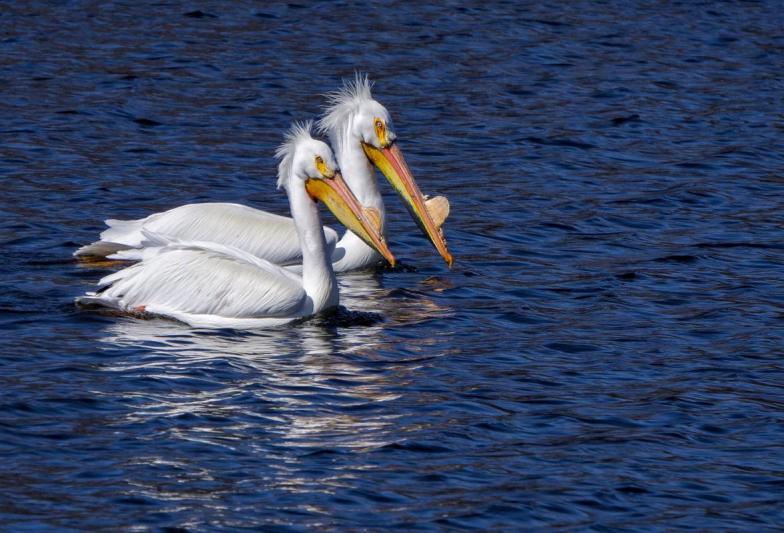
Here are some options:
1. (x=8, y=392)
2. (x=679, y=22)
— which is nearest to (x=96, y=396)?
(x=8, y=392)

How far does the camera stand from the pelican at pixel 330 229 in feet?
31.7

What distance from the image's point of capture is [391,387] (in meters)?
7.39

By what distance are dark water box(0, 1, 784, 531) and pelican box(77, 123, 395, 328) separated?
0.14 m

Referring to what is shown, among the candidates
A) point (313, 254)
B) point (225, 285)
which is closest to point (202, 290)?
point (225, 285)

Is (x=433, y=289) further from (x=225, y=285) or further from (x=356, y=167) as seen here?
(x=225, y=285)

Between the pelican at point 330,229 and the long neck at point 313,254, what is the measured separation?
19.0 inches

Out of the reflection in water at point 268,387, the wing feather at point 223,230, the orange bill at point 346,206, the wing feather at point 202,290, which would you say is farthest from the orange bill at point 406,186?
the wing feather at point 202,290

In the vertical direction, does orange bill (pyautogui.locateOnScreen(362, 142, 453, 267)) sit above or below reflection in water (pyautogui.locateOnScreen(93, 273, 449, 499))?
above

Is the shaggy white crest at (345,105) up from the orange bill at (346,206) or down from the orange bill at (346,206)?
up

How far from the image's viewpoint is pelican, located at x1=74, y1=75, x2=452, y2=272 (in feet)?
31.7

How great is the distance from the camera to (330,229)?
9.70m

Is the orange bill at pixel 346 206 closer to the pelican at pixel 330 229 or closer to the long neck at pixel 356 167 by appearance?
the pelican at pixel 330 229

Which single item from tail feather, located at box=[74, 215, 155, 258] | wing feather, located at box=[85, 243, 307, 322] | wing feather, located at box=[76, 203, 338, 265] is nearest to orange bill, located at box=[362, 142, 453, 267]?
wing feather, located at box=[76, 203, 338, 265]

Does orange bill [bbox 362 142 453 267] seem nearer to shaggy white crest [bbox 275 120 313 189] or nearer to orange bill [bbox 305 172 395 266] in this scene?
orange bill [bbox 305 172 395 266]
